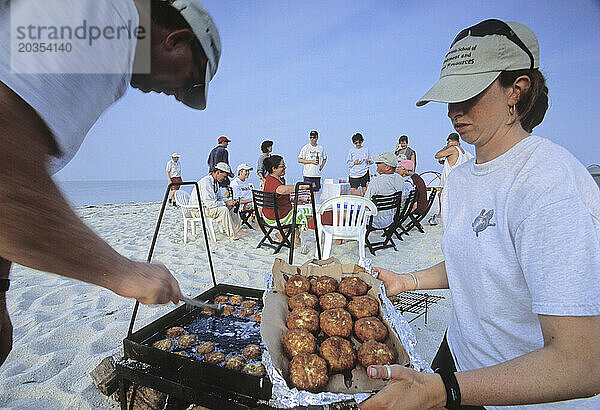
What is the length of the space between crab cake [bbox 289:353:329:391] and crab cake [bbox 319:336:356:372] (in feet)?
0.24

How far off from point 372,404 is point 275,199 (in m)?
5.30

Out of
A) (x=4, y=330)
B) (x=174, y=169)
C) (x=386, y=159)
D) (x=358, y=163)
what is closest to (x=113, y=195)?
(x=174, y=169)

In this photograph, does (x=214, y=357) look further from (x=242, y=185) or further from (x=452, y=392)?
(x=242, y=185)

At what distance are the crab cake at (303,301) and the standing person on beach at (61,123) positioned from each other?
3.34 feet

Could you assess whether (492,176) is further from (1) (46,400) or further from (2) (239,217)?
(2) (239,217)

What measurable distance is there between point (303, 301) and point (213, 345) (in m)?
0.75

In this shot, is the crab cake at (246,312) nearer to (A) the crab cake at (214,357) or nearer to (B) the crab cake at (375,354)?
(A) the crab cake at (214,357)

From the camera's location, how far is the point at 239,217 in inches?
348

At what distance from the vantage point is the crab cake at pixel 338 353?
5.35ft

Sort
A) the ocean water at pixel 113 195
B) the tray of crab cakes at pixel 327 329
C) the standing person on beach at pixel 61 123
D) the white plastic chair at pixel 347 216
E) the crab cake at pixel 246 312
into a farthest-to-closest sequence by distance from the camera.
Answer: the ocean water at pixel 113 195 < the white plastic chair at pixel 347 216 < the crab cake at pixel 246 312 < the tray of crab cakes at pixel 327 329 < the standing person on beach at pixel 61 123

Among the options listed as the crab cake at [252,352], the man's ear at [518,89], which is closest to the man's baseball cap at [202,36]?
the man's ear at [518,89]

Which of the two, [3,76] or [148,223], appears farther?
[148,223]

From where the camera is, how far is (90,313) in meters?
3.68

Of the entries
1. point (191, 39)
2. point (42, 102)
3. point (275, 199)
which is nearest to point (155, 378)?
point (42, 102)
